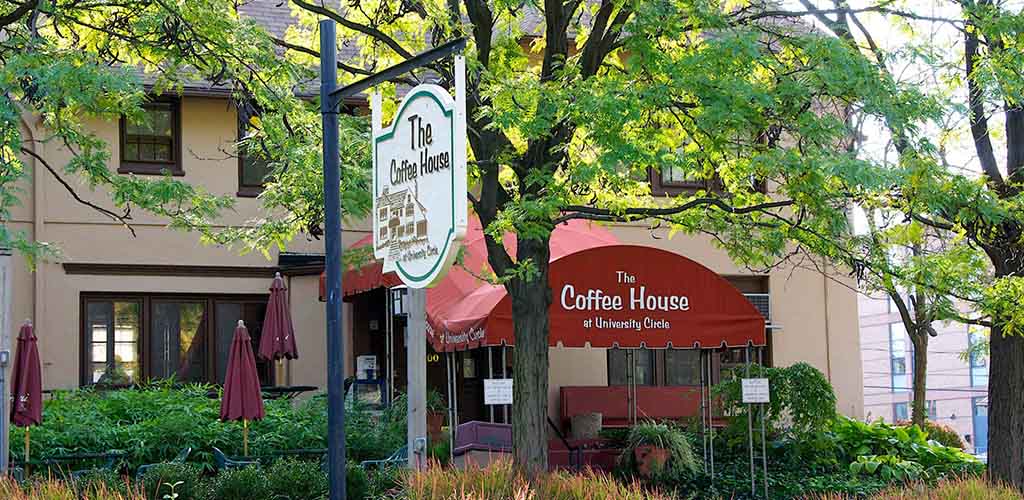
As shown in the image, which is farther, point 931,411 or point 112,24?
point 931,411

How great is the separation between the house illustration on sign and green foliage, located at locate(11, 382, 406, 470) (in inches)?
310

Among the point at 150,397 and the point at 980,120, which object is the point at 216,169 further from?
the point at 980,120

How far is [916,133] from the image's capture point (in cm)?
1303

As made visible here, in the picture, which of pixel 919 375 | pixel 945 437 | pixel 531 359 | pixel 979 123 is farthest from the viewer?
pixel 945 437

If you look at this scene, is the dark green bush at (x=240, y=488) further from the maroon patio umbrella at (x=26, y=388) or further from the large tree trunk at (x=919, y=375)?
the large tree trunk at (x=919, y=375)

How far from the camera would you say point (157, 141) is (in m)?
21.0

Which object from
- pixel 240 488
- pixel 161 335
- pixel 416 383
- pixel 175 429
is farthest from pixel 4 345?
Result: pixel 161 335

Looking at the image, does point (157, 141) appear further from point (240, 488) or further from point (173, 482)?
point (240, 488)

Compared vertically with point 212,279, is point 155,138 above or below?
above

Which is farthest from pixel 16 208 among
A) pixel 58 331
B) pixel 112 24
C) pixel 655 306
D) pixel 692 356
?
pixel 692 356

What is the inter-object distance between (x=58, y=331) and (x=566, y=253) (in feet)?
26.4

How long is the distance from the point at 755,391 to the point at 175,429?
7.06 m

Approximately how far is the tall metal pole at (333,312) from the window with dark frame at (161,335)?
483 inches

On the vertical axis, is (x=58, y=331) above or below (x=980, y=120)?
below
